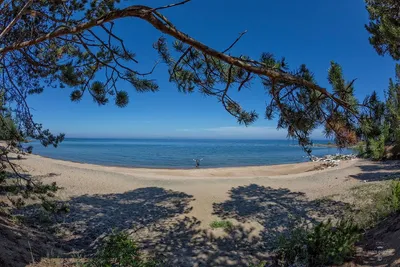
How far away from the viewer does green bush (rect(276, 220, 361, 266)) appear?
320 centimetres

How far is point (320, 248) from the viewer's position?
334 centimetres

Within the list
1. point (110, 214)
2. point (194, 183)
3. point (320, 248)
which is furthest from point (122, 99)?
point (194, 183)

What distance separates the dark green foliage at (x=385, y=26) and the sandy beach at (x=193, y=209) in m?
3.84

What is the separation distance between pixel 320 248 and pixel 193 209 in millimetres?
3998

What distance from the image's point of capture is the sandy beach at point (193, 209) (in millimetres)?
4746

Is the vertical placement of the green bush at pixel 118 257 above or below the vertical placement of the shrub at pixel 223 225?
above

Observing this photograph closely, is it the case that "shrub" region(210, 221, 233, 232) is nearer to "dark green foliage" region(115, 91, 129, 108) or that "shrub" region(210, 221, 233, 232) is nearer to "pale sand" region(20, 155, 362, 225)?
"pale sand" region(20, 155, 362, 225)

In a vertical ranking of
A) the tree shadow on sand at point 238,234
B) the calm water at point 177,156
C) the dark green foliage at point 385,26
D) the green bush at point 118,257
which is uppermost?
the dark green foliage at point 385,26

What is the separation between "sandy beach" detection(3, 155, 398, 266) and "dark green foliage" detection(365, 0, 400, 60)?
12.6 ft

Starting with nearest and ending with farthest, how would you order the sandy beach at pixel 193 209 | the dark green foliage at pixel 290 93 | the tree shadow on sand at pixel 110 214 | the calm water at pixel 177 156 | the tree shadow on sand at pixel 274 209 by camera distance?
the dark green foliage at pixel 290 93 → the sandy beach at pixel 193 209 → the tree shadow on sand at pixel 110 214 → the tree shadow on sand at pixel 274 209 → the calm water at pixel 177 156

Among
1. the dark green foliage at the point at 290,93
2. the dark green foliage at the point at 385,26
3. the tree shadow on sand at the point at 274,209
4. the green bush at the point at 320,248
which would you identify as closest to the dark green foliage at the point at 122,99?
the dark green foliage at the point at 290,93

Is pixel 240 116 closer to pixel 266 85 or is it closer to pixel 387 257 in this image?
pixel 266 85

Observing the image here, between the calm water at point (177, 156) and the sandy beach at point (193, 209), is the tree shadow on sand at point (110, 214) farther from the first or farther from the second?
the calm water at point (177, 156)

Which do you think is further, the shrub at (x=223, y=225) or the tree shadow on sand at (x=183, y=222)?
the shrub at (x=223, y=225)
